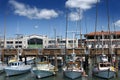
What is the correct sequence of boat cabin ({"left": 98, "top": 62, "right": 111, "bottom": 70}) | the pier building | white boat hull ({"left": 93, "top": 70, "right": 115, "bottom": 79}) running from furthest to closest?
the pier building < boat cabin ({"left": 98, "top": 62, "right": 111, "bottom": 70}) < white boat hull ({"left": 93, "top": 70, "right": 115, "bottom": 79})

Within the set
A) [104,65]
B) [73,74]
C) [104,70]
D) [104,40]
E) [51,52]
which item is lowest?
[73,74]

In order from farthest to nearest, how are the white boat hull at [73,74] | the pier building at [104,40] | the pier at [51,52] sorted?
1. the pier building at [104,40]
2. the pier at [51,52]
3. the white boat hull at [73,74]

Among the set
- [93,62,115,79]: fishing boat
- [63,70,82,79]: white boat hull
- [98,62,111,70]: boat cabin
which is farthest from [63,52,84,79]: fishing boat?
[98,62,111,70]: boat cabin

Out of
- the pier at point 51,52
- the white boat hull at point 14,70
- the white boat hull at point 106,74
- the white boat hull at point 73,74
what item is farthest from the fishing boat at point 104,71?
the pier at point 51,52

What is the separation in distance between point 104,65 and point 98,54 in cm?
1899

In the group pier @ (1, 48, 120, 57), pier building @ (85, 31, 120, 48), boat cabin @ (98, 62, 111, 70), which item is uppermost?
pier building @ (85, 31, 120, 48)

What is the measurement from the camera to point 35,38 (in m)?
180

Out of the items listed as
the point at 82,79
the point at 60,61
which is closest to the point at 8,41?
the point at 60,61

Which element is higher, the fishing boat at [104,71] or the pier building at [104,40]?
the pier building at [104,40]

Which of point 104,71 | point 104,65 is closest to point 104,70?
point 104,71

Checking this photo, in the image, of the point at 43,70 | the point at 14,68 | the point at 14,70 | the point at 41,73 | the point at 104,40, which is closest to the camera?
the point at 41,73

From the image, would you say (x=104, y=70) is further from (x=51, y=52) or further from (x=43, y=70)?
(x=51, y=52)

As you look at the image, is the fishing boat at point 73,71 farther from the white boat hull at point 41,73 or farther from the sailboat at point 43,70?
the white boat hull at point 41,73

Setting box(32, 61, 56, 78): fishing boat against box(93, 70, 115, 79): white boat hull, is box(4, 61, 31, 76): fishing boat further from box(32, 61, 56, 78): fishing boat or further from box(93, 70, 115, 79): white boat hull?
box(93, 70, 115, 79): white boat hull
